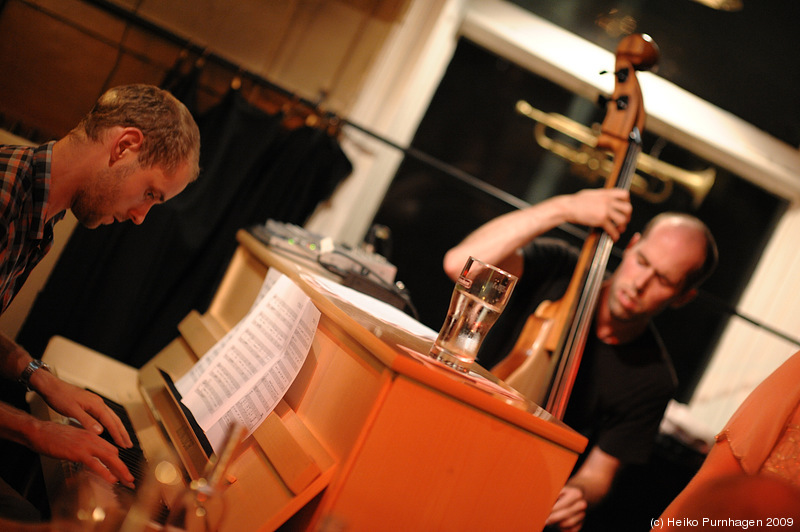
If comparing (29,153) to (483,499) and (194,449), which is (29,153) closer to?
(194,449)

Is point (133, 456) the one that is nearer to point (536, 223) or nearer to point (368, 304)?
point (368, 304)

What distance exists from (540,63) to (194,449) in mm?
2630

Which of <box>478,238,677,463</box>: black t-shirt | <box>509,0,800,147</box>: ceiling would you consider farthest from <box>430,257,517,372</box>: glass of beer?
<box>509,0,800,147</box>: ceiling

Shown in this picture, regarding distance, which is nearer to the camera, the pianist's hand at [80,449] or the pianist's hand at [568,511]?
the pianist's hand at [80,449]

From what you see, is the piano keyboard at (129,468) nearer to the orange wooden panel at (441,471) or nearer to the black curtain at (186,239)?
the orange wooden panel at (441,471)

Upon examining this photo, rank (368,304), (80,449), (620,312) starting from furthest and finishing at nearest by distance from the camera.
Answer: (620,312)
(368,304)
(80,449)

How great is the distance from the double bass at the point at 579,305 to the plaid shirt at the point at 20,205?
47.1 inches

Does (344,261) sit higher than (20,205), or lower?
higher

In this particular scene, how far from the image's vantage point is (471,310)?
110cm

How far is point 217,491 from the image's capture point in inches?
28.1

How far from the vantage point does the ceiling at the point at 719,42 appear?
2859 millimetres

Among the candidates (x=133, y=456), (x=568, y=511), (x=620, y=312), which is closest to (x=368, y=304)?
(x=133, y=456)

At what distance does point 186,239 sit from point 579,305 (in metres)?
1.51

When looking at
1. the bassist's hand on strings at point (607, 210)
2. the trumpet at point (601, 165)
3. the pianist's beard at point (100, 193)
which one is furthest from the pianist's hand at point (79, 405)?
the trumpet at point (601, 165)
